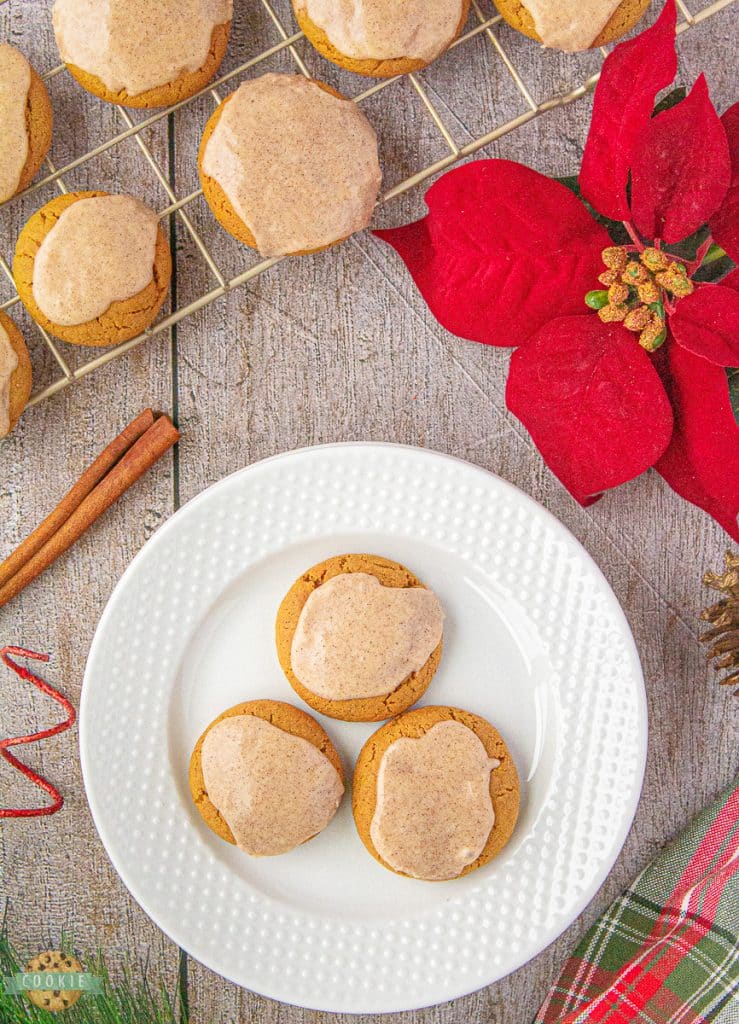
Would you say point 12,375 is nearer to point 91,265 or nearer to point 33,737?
point 91,265

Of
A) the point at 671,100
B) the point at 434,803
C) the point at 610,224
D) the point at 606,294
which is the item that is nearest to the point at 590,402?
the point at 606,294

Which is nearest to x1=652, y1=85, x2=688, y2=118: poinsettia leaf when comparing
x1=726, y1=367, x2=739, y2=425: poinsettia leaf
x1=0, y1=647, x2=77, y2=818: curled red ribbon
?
x1=726, y1=367, x2=739, y2=425: poinsettia leaf

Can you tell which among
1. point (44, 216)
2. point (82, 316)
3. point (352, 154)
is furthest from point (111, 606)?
point (352, 154)

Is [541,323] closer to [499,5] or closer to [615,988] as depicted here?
[499,5]

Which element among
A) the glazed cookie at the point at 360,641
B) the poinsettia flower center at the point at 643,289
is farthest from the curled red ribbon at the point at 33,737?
the poinsettia flower center at the point at 643,289

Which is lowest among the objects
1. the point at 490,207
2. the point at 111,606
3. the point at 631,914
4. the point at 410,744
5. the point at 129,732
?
the point at 631,914

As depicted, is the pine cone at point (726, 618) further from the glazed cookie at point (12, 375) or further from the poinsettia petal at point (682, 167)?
the glazed cookie at point (12, 375)
